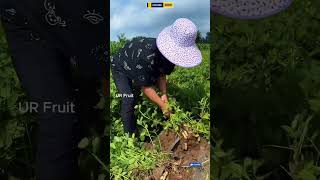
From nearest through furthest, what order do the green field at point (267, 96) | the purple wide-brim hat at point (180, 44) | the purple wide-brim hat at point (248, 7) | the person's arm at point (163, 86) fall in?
1. the purple wide-brim hat at point (180, 44)
2. the green field at point (267, 96)
3. the person's arm at point (163, 86)
4. the purple wide-brim hat at point (248, 7)

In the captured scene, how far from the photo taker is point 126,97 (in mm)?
2967

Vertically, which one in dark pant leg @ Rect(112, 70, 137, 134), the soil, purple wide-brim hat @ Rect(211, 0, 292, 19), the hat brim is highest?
purple wide-brim hat @ Rect(211, 0, 292, 19)

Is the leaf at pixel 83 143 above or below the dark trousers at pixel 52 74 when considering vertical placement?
below

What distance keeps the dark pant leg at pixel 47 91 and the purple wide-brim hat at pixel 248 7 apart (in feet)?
2.57

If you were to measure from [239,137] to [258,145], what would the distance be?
0.10 metres

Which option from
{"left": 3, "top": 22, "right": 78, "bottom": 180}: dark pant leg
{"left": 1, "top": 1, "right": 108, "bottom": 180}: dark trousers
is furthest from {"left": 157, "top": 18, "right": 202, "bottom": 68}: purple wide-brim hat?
{"left": 3, "top": 22, "right": 78, "bottom": 180}: dark pant leg

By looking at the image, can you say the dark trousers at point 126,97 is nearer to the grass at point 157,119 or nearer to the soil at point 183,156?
the grass at point 157,119

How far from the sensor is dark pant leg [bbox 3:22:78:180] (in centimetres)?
282

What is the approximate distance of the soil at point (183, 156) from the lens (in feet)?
9.73

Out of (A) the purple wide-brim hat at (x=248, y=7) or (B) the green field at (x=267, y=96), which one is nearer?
(B) the green field at (x=267, y=96)

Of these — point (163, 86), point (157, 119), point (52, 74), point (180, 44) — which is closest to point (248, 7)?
point (180, 44)

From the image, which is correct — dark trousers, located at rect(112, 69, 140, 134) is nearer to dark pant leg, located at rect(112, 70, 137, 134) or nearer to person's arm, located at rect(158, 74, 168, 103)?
dark pant leg, located at rect(112, 70, 137, 134)

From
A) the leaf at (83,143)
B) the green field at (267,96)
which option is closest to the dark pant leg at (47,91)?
the leaf at (83,143)

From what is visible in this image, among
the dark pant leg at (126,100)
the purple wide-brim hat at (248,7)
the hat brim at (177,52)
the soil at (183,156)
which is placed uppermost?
the purple wide-brim hat at (248,7)
